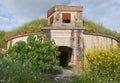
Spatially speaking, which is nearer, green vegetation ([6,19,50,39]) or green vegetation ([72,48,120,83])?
green vegetation ([72,48,120,83])

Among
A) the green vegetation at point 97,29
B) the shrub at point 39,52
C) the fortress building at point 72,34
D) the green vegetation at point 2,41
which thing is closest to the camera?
the shrub at point 39,52

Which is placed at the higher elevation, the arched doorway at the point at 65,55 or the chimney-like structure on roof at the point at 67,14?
the chimney-like structure on roof at the point at 67,14

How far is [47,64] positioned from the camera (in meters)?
16.0

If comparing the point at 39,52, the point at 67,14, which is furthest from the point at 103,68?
the point at 67,14

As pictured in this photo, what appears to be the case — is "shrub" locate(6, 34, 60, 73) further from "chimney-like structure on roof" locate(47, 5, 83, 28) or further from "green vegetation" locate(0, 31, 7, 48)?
"green vegetation" locate(0, 31, 7, 48)

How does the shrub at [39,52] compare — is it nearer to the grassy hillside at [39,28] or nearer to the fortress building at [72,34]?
the fortress building at [72,34]

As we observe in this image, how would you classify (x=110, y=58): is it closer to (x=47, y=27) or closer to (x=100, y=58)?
(x=100, y=58)

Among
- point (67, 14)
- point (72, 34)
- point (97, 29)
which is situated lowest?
point (72, 34)

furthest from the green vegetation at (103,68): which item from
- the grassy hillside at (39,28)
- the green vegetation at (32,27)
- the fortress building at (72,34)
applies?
the green vegetation at (32,27)

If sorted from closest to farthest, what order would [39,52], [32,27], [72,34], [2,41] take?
[39,52]
[72,34]
[32,27]
[2,41]

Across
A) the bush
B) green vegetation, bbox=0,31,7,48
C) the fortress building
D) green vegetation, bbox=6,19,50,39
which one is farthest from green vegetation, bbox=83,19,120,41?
the bush

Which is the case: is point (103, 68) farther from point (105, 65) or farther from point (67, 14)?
point (67, 14)

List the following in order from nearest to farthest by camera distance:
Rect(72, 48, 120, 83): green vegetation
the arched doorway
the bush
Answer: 1. Rect(72, 48, 120, 83): green vegetation
2. the bush
3. the arched doorway

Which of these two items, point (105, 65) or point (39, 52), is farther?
point (39, 52)
